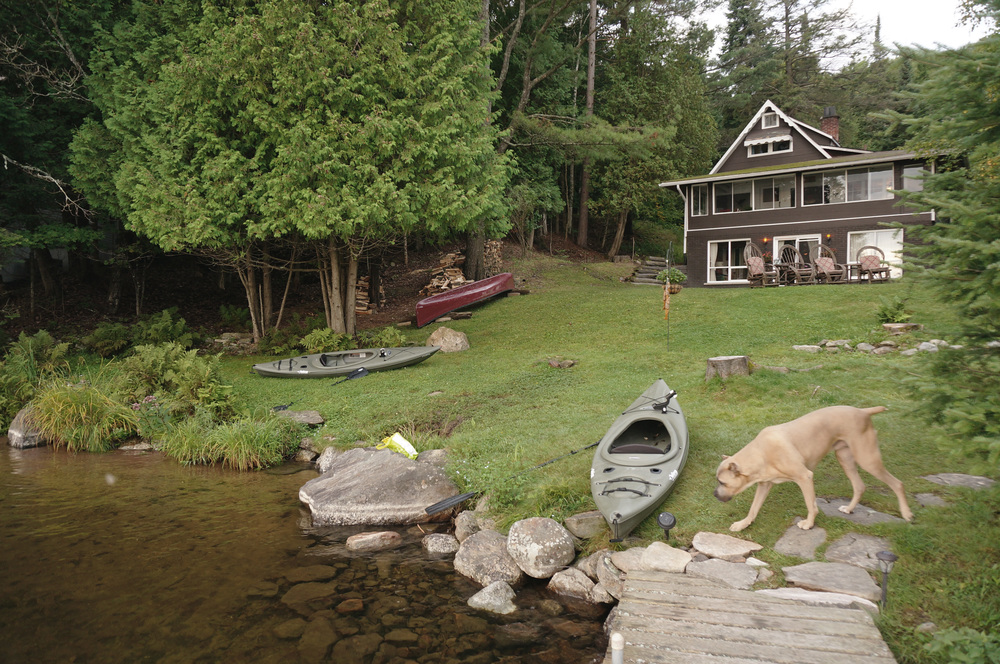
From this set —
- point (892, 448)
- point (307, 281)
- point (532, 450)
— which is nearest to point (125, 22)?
point (307, 281)

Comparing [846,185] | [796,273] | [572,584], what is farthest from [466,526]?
[846,185]

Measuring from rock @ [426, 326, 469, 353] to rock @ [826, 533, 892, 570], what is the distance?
435 inches

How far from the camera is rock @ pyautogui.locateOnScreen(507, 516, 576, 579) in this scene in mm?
5615

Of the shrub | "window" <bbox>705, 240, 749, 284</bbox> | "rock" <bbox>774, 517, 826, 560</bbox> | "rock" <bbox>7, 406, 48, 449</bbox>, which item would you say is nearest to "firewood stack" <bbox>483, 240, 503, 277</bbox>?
"window" <bbox>705, 240, 749, 284</bbox>

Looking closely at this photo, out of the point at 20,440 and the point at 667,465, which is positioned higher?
the point at 667,465

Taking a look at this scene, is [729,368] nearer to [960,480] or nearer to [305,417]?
[960,480]

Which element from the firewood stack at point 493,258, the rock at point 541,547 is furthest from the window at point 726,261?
the rock at point 541,547

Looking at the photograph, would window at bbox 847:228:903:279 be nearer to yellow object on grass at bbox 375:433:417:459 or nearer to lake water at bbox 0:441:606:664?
yellow object on grass at bbox 375:433:417:459

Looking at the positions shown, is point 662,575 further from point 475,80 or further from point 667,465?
point 475,80

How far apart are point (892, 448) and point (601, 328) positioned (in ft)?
31.9

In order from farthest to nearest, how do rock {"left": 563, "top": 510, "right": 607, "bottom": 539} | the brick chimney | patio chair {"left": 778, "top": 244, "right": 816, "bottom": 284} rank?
1. the brick chimney
2. patio chair {"left": 778, "top": 244, "right": 816, "bottom": 284}
3. rock {"left": 563, "top": 510, "right": 607, "bottom": 539}

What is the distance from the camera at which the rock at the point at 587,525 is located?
231 inches

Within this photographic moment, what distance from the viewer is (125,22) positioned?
624 inches

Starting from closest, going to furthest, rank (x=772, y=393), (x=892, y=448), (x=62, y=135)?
(x=892, y=448)
(x=772, y=393)
(x=62, y=135)
